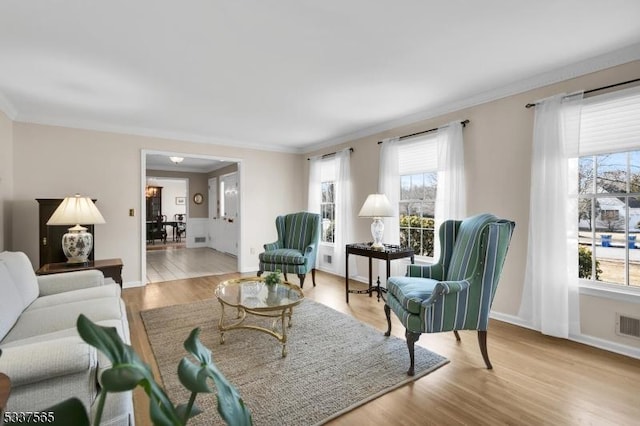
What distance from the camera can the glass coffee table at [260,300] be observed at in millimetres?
2514

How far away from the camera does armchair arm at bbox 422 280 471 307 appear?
218cm

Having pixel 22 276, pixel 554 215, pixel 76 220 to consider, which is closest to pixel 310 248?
pixel 76 220

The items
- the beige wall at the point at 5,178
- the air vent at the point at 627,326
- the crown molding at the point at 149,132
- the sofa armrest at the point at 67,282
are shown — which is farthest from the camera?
the crown molding at the point at 149,132

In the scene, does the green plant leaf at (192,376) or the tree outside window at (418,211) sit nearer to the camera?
the green plant leaf at (192,376)

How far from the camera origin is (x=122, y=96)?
11.4 ft

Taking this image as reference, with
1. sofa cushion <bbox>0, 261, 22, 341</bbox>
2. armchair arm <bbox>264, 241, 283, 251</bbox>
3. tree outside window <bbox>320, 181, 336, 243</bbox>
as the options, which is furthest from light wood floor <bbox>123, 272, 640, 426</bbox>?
tree outside window <bbox>320, 181, 336, 243</bbox>

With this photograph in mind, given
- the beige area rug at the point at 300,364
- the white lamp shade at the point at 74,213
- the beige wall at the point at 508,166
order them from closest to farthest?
the beige area rug at the point at 300,364
the beige wall at the point at 508,166
the white lamp shade at the point at 74,213

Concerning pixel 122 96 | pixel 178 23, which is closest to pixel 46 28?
pixel 178 23

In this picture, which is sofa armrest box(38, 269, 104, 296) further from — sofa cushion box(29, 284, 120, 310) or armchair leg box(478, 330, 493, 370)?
armchair leg box(478, 330, 493, 370)

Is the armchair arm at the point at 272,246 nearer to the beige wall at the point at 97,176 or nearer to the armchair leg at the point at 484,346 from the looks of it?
the beige wall at the point at 97,176

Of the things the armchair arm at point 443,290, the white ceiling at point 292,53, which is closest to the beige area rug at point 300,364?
the armchair arm at point 443,290

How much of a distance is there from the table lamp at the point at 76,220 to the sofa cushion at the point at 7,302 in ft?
4.00

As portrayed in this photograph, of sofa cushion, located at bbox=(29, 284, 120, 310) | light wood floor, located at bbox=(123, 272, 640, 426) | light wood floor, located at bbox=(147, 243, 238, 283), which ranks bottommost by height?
→ light wood floor, located at bbox=(123, 272, 640, 426)

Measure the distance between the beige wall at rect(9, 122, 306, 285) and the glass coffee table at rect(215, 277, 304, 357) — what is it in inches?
99.7
